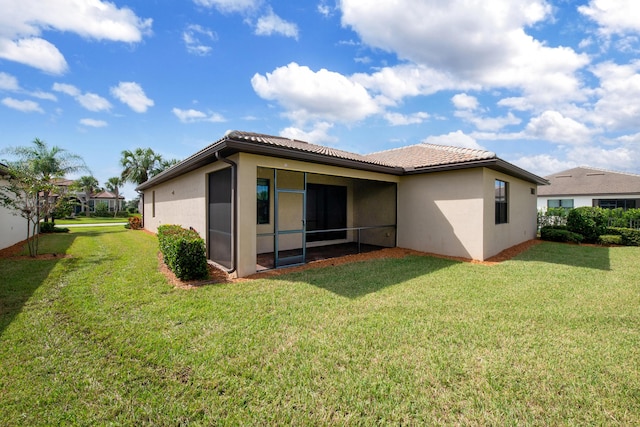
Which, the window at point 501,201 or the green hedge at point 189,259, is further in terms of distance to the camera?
the window at point 501,201

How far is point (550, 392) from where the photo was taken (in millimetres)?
2564

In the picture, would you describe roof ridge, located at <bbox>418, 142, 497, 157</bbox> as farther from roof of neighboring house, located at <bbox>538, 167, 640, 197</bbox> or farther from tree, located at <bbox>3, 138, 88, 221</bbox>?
tree, located at <bbox>3, 138, 88, 221</bbox>

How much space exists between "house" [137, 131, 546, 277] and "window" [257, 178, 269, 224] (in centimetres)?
4

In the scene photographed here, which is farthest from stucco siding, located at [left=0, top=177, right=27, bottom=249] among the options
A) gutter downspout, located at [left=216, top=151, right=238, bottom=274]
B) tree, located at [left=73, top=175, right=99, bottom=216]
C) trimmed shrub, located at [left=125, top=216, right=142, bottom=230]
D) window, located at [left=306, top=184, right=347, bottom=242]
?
tree, located at [left=73, top=175, right=99, bottom=216]

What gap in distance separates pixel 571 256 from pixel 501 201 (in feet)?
9.29

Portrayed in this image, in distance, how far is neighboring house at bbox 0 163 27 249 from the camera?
10.4 m

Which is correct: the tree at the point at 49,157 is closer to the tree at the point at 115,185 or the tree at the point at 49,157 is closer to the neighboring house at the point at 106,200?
the tree at the point at 115,185

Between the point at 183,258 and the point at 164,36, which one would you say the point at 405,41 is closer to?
the point at 164,36

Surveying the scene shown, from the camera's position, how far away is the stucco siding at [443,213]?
29.1 feet

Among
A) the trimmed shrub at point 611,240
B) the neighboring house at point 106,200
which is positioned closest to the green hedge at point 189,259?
the trimmed shrub at point 611,240

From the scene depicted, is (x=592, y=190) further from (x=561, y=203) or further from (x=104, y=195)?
(x=104, y=195)

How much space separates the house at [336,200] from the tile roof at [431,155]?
54 mm

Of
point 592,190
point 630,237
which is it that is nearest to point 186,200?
point 630,237

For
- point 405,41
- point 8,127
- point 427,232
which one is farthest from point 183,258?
point 8,127
